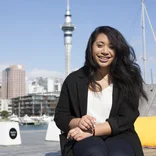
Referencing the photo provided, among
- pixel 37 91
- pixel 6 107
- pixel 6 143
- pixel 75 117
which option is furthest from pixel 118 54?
pixel 37 91

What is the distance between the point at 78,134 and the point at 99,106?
0.81 feet

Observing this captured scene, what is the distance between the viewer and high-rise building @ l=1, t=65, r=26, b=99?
173m

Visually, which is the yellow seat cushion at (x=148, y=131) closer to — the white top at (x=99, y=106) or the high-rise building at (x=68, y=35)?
the white top at (x=99, y=106)

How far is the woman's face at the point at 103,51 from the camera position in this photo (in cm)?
229

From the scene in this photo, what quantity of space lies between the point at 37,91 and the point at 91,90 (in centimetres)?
14847

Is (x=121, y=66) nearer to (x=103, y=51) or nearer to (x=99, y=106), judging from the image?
(x=103, y=51)

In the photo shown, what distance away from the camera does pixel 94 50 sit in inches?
90.9

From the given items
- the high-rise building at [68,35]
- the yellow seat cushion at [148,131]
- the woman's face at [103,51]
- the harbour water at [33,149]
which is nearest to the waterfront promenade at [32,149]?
the harbour water at [33,149]

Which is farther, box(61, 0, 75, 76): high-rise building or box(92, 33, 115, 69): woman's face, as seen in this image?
box(61, 0, 75, 76): high-rise building

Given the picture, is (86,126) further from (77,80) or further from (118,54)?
(118,54)

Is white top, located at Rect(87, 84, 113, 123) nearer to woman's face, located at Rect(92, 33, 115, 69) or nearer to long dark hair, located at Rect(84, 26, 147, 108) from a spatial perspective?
long dark hair, located at Rect(84, 26, 147, 108)

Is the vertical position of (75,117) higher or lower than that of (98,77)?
lower

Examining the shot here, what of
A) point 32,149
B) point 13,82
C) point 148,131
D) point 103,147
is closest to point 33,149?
point 32,149

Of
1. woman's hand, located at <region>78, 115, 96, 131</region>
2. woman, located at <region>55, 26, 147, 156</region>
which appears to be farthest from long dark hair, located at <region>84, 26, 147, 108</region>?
woman's hand, located at <region>78, 115, 96, 131</region>
